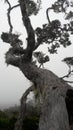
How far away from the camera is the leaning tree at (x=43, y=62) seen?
879 centimetres

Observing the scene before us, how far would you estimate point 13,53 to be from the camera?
1344cm

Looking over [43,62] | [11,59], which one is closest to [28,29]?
[11,59]

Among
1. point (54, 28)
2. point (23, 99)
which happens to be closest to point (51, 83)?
point (23, 99)

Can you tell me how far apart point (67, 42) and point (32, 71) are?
3.99 metres

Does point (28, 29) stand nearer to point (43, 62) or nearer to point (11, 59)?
point (11, 59)

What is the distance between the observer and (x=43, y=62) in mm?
14836

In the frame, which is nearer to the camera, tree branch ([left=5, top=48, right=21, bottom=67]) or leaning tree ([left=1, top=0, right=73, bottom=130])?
leaning tree ([left=1, top=0, right=73, bottom=130])

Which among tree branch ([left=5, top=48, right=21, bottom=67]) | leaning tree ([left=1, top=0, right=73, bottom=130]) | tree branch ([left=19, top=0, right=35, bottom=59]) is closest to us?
leaning tree ([left=1, top=0, right=73, bottom=130])

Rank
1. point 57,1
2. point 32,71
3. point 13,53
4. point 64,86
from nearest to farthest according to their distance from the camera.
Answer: point 64,86
point 32,71
point 13,53
point 57,1

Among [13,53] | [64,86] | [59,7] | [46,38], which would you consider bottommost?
[64,86]

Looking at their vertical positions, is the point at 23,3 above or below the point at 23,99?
above

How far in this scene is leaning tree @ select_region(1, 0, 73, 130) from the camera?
879 cm

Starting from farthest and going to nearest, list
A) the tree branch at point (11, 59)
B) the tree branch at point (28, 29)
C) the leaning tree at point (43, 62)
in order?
the tree branch at point (11, 59) < the tree branch at point (28, 29) < the leaning tree at point (43, 62)

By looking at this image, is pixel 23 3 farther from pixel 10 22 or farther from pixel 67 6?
pixel 67 6
